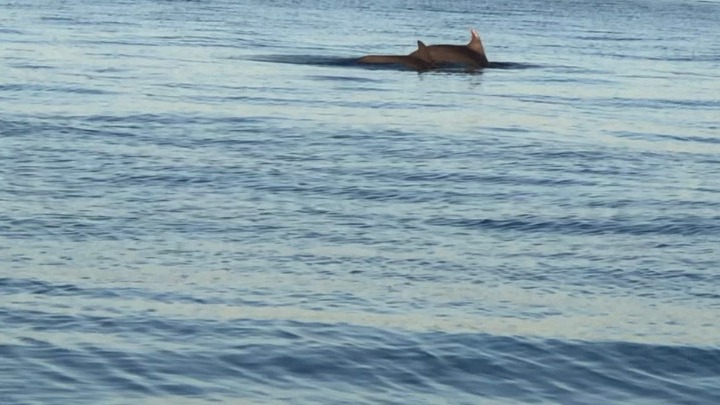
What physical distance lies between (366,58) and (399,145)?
621 inches

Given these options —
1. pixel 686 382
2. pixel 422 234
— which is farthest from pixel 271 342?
pixel 422 234

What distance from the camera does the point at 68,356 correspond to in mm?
10594

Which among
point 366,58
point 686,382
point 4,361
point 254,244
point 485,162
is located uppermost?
point 366,58

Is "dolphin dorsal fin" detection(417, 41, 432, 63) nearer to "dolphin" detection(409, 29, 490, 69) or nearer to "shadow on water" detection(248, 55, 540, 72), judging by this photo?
"dolphin" detection(409, 29, 490, 69)

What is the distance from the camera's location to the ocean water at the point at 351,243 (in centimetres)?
1057

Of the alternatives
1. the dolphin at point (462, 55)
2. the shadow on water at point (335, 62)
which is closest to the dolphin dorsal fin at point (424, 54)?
the dolphin at point (462, 55)

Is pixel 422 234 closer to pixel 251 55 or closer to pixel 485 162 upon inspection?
pixel 485 162

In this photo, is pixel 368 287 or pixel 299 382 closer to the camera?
pixel 299 382

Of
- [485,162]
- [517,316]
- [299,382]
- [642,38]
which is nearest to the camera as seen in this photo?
[299,382]

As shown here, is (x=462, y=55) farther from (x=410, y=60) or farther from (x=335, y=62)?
(x=335, y=62)

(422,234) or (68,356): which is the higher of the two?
(422,234)

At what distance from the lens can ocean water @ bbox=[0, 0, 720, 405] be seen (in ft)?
34.7

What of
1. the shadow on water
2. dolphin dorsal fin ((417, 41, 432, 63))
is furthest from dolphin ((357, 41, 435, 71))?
the shadow on water

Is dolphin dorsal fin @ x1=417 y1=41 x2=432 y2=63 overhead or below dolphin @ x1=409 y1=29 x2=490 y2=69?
below
